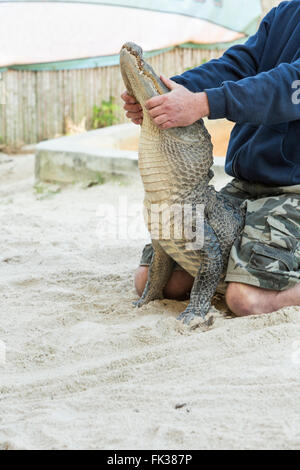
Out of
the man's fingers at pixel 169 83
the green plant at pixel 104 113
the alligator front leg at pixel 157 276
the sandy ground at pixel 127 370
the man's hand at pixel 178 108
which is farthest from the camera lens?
the green plant at pixel 104 113

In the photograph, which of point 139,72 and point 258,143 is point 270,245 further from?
point 139,72

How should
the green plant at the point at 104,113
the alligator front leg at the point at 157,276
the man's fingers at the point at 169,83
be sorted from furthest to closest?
the green plant at the point at 104,113
the alligator front leg at the point at 157,276
the man's fingers at the point at 169,83

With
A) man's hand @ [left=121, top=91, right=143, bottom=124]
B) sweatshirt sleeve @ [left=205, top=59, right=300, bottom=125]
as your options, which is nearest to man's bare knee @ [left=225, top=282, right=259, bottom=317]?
sweatshirt sleeve @ [left=205, top=59, right=300, bottom=125]

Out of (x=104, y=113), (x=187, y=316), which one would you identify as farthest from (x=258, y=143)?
(x=104, y=113)

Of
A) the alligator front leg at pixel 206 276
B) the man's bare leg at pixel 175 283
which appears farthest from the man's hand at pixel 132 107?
the man's bare leg at pixel 175 283

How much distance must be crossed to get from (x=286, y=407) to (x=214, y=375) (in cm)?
28

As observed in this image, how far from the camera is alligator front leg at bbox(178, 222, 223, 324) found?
232 centimetres

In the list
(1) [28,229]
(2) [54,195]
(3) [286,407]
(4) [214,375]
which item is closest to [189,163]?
(4) [214,375]

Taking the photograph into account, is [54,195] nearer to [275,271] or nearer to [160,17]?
[275,271]

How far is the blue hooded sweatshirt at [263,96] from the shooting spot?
2156 mm

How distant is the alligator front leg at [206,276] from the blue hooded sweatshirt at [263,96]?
0.41 m

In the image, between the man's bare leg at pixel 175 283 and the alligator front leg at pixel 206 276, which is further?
the man's bare leg at pixel 175 283

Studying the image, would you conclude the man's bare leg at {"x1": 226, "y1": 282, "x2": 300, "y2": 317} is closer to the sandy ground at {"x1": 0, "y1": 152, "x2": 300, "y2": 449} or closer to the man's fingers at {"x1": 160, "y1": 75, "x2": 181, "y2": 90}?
the sandy ground at {"x1": 0, "y1": 152, "x2": 300, "y2": 449}

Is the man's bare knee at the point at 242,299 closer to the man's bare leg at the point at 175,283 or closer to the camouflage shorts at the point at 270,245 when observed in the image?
the camouflage shorts at the point at 270,245
